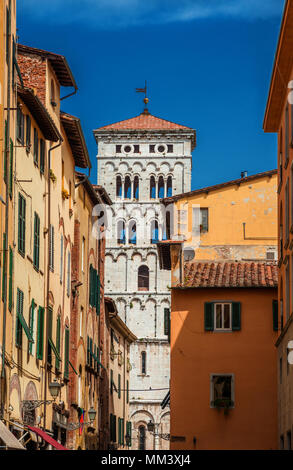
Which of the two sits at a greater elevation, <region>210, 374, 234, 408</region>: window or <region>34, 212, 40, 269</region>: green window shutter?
<region>34, 212, 40, 269</region>: green window shutter

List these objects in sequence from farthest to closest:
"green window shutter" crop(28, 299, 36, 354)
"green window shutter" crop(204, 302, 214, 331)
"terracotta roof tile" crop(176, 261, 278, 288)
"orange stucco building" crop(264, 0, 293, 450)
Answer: "terracotta roof tile" crop(176, 261, 278, 288)
"green window shutter" crop(204, 302, 214, 331)
"green window shutter" crop(28, 299, 36, 354)
"orange stucco building" crop(264, 0, 293, 450)

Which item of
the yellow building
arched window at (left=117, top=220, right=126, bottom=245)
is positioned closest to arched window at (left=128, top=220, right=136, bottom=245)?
arched window at (left=117, top=220, right=126, bottom=245)

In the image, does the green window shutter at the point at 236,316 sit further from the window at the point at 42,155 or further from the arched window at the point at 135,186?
the arched window at the point at 135,186

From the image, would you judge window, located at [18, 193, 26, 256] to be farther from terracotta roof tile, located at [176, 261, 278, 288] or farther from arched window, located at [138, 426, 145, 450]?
arched window, located at [138, 426, 145, 450]

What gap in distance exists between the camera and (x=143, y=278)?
9519 centimetres

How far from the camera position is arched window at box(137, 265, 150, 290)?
312 feet

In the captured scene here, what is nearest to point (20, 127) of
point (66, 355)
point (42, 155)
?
point (42, 155)

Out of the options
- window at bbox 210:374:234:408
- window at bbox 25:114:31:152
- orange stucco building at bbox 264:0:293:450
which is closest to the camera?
window at bbox 25:114:31:152

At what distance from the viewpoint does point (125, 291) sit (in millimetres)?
94500

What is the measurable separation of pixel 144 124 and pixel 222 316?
207 ft

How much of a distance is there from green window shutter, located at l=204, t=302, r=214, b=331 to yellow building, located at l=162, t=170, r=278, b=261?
3473mm

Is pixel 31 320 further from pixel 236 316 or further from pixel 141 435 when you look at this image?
pixel 141 435

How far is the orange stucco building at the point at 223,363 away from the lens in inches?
1531

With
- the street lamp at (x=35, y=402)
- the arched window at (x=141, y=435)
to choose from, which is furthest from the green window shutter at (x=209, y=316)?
the arched window at (x=141, y=435)
